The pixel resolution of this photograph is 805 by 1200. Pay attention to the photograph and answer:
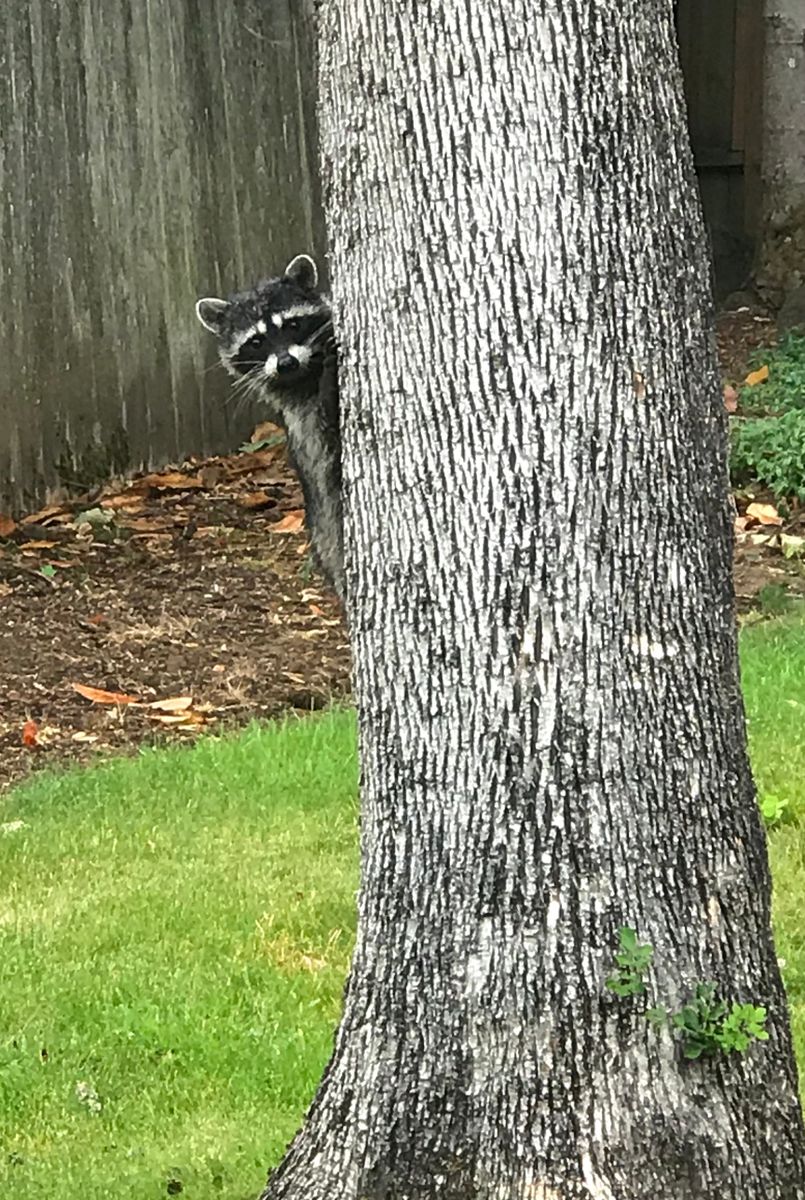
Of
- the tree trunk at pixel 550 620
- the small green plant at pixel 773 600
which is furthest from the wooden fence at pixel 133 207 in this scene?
the tree trunk at pixel 550 620

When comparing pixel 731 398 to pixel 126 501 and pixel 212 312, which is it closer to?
pixel 126 501

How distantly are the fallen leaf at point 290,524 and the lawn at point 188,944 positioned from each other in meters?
2.96

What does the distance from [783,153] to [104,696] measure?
20.2 ft

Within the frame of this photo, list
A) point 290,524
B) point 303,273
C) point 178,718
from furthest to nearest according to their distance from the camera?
point 290,524, point 178,718, point 303,273

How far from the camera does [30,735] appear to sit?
24.5 ft

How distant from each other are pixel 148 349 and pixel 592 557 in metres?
8.26

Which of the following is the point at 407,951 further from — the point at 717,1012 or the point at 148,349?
the point at 148,349

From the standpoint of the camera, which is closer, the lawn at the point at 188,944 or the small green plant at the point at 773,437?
the lawn at the point at 188,944

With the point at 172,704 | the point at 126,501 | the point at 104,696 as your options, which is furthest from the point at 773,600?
the point at 126,501

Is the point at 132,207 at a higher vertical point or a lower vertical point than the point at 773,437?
higher

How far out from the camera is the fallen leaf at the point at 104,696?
783 cm

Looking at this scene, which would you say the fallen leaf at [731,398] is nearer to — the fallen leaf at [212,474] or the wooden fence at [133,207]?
the wooden fence at [133,207]

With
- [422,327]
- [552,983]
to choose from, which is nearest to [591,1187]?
[552,983]

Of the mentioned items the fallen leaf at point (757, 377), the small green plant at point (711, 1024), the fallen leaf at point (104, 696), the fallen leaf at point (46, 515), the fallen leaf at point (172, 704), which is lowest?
the fallen leaf at point (172, 704)
